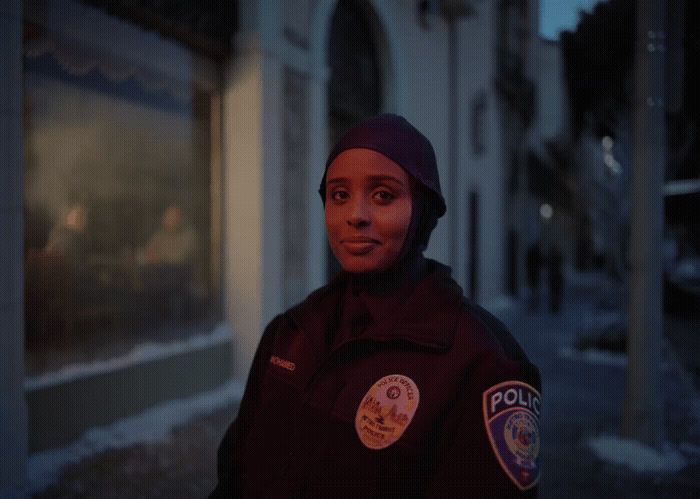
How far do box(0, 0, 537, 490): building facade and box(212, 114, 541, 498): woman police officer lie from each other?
2546 mm

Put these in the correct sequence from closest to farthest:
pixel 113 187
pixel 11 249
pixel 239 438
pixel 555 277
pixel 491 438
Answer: pixel 491 438, pixel 239 438, pixel 11 249, pixel 113 187, pixel 555 277

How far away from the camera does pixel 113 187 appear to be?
16.6 ft

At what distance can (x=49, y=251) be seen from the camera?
4.41 m

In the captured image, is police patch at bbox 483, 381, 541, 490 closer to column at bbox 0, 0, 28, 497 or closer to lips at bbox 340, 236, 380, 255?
lips at bbox 340, 236, 380, 255

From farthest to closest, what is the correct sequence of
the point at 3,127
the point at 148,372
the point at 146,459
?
the point at 148,372, the point at 146,459, the point at 3,127

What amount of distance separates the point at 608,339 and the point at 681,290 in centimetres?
744

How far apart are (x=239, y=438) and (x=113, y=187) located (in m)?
3.91

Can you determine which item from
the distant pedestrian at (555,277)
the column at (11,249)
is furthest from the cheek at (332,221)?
the distant pedestrian at (555,277)

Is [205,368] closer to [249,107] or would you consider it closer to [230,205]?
[230,205]

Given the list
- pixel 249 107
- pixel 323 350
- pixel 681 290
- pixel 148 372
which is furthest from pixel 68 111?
pixel 681 290

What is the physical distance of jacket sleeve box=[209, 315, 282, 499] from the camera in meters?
1.79

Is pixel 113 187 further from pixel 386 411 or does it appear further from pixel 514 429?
pixel 514 429

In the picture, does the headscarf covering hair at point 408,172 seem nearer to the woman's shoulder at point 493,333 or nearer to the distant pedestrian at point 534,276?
the woman's shoulder at point 493,333

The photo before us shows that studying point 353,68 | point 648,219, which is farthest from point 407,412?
point 353,68
